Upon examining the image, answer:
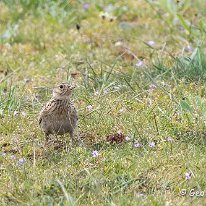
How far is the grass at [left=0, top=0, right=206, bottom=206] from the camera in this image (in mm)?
5637

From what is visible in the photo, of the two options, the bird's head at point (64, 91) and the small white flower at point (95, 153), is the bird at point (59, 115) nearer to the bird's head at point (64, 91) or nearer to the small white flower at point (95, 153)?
the bird's head at point (64, 91)

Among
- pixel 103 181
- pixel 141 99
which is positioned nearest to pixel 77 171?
pixel 103 181

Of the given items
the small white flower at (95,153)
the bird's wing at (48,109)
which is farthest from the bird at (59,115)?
the small white flower at (95,153)

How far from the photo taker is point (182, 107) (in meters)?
6.70

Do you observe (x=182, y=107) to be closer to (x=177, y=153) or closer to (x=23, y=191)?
(x=177, y=153)

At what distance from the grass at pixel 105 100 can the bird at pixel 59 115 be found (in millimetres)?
168

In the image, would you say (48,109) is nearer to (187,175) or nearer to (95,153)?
(95,153)

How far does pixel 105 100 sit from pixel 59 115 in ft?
2.92

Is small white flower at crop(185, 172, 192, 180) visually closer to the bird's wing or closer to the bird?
the bird

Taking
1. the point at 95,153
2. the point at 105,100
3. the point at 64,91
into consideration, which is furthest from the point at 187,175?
the point at 105,100

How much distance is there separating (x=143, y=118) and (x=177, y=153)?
812mm

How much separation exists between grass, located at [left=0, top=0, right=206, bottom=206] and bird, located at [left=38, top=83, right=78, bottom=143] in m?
0.17

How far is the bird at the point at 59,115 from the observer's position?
6531 millimetres

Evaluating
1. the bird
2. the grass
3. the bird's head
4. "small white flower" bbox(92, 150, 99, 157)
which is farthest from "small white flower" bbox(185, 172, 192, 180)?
the bird's head
